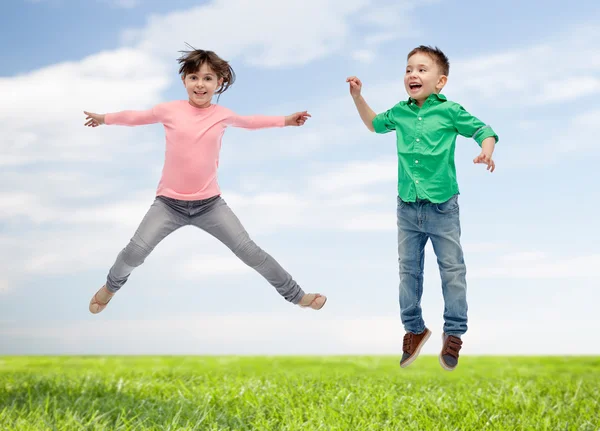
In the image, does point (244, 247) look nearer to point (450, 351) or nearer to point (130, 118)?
point (130, 118)

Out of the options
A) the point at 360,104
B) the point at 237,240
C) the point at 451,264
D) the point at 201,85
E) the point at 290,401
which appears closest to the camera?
A: the point at 451,264

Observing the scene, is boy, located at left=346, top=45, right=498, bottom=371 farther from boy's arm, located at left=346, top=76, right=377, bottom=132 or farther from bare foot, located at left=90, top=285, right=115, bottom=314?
bare foot, located at left=90, top=285, right=115, bottom=314

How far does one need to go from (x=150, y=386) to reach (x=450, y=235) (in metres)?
4.07

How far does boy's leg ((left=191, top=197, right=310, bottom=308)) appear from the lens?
5027mm

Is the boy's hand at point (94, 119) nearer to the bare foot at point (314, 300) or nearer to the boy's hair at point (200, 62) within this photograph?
the boy's hair at point (200, 62)

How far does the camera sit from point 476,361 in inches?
424

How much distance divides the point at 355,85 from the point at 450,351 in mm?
1941

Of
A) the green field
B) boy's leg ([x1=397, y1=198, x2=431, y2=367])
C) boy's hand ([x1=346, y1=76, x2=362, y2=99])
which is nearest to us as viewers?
boy's leg ([x1=397, y1=198, x2=431, y2=367])

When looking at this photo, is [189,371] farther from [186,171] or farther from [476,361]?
[476,361]

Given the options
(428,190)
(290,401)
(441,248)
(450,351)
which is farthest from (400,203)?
(290,401)

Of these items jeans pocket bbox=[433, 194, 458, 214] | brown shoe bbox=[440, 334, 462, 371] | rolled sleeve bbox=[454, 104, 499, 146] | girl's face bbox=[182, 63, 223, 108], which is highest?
girl's face bbox=[182, 63, 223, 108]

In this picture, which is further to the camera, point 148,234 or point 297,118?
point 297,118

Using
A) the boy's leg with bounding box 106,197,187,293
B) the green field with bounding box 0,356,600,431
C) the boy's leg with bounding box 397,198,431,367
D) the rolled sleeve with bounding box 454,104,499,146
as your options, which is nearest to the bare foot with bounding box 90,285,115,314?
the boy's leg with bounding box 106,197,187,293

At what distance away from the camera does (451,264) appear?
443cm
